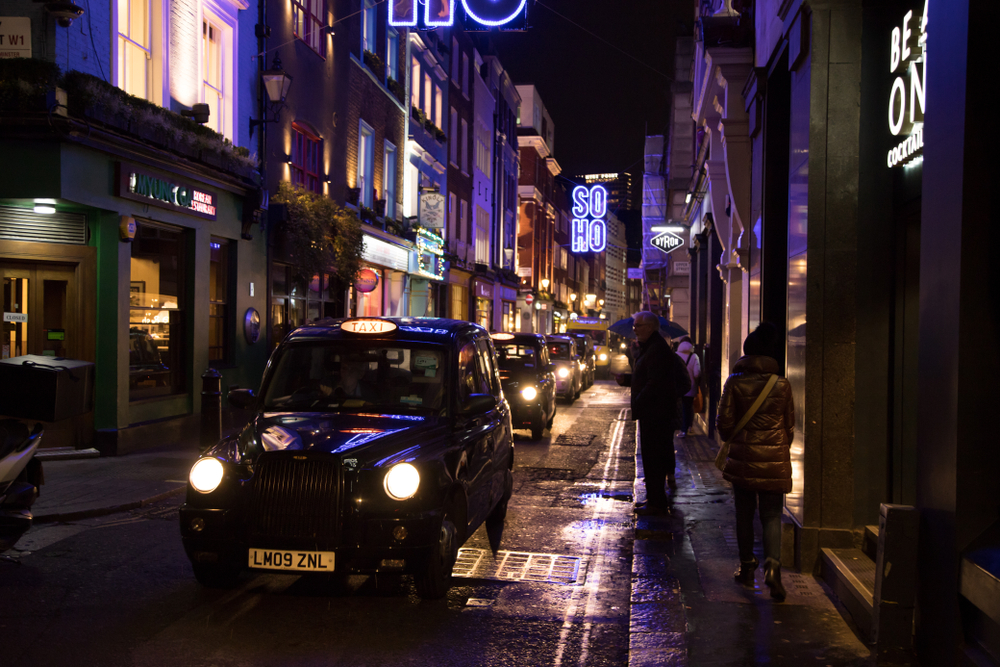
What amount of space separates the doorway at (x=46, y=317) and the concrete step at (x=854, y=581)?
9.71 metres

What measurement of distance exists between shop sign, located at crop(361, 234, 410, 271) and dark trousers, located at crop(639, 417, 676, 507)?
14.0m

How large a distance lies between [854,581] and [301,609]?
349 centimetres

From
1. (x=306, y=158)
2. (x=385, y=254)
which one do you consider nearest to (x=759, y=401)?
(x=306, y=158)

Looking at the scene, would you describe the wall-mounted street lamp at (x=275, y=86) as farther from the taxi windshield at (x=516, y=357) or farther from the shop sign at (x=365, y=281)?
the taxi windshield at (x=516, y=357)

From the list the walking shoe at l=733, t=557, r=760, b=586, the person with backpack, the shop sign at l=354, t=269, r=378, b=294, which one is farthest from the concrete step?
the shop sign at l=354, t=269, r=378, b=294

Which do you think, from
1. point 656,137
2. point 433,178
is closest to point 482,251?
point 433,178

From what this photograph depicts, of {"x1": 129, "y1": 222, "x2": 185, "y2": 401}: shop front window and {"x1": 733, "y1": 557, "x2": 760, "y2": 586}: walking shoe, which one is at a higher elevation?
{"x1": 129, "y1": 222, "x2": 185, "y2": 401}: shop front window

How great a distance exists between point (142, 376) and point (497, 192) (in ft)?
106

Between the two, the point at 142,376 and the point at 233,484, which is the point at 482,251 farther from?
the point at 233,484

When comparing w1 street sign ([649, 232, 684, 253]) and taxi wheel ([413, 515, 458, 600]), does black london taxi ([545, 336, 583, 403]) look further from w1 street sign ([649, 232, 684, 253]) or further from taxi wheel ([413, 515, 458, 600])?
taxi wheel ([413, 515, 458, 600])

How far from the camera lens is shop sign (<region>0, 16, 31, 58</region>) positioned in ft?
34.9

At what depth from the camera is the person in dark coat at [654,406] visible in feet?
28.2

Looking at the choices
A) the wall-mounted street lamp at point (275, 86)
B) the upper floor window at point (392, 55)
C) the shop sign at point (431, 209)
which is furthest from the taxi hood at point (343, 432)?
Result: the shop sign at point (431, 209)

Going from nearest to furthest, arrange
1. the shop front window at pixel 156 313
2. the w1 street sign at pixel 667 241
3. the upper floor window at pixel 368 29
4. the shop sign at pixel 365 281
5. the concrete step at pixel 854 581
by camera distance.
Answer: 1. the concrete step at pixel 854 581
2. the shop front window at pixel 156 313
3. the shop sign at pixel 365 281
4. the upper floor window at pixel 368 29
5. the w1 street sign at pixel 667 241
